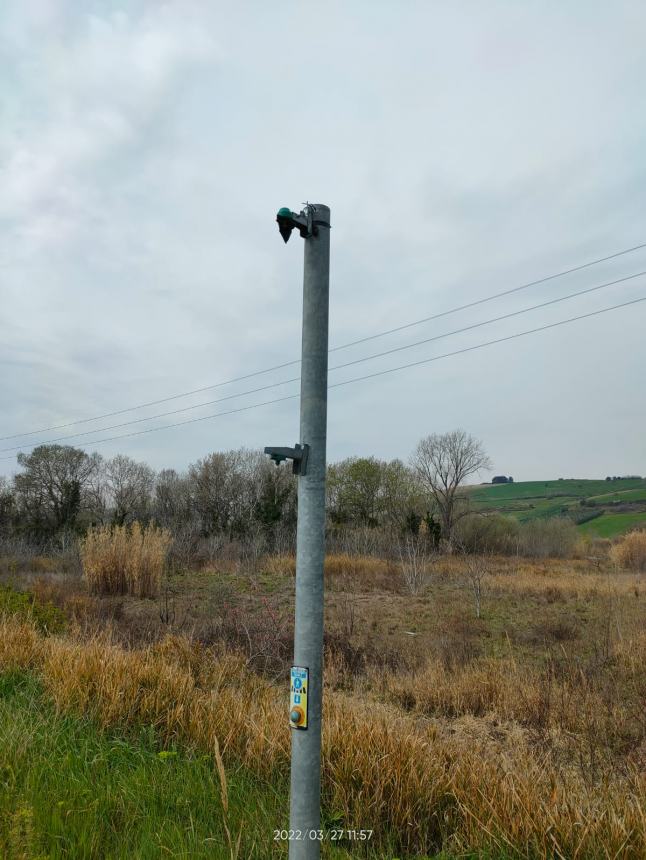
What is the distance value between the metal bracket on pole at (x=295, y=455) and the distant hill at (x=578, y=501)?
40.1 m

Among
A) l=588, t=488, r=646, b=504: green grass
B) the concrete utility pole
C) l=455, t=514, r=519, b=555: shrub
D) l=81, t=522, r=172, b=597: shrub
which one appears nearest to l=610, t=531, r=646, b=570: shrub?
l=455, t=514, r=519, b=555: shrub

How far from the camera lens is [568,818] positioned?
2902mm

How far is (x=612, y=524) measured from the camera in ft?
150

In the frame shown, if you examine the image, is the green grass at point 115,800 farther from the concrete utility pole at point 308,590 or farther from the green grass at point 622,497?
the green grass at point 622,497

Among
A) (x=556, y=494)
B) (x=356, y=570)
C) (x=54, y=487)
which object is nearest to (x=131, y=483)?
(x=54, y=487)

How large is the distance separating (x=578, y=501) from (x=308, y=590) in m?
64.0

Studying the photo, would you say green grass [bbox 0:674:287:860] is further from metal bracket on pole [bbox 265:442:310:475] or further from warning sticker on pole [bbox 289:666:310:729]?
metal bracket on pole [bbox 265:442:310:475]

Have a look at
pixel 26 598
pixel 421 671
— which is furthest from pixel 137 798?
pixel 26 598

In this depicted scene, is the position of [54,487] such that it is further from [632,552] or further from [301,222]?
[301,222]

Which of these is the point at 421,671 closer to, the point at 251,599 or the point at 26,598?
the point at 26,598

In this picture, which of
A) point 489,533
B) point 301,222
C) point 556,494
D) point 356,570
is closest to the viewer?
point 301,222

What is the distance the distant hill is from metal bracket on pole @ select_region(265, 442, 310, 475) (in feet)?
132

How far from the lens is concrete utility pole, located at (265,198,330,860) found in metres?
2.15

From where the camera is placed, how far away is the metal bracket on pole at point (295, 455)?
2.14 metres
